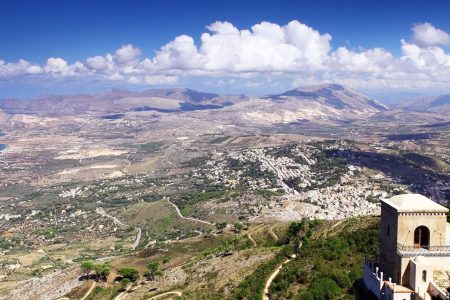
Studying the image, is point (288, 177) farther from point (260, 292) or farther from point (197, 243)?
point (260, 292)

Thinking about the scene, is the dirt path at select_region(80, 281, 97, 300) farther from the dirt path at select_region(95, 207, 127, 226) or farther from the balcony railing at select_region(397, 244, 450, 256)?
the dirt path at select_region(95, 207, 127, 226)

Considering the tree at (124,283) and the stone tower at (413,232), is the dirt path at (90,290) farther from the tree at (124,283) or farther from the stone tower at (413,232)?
the stone tower at (413,232)

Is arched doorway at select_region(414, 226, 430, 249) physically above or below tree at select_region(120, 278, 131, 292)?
above

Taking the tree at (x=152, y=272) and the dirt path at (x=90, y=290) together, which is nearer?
the dirt path at (x=90, y=290)

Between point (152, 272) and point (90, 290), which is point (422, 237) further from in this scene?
point (90, 290)

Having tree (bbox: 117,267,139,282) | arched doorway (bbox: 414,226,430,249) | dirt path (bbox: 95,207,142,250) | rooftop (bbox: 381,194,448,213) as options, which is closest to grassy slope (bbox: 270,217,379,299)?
arched doorway (bbox: 414,226,430,249)

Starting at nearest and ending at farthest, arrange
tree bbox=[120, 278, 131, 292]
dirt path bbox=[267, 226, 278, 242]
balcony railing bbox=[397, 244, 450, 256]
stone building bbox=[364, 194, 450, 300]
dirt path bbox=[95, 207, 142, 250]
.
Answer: stone building bbox=[364, 194, 450, 300] < balcony railing bbox=[397, 244, 450, 256] < tree bbox=[120, 278, 131, 292] < dirt path bbox=[267, 226, 278, 242] < dirt path bbox=[95, 207, 142, 250]

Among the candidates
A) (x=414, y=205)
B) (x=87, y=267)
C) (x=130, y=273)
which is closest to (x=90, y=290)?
(x=87, y=267)

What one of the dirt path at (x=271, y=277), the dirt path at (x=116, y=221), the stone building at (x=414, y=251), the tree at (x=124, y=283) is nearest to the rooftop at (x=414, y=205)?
the stone building at (x=414, y=251)
